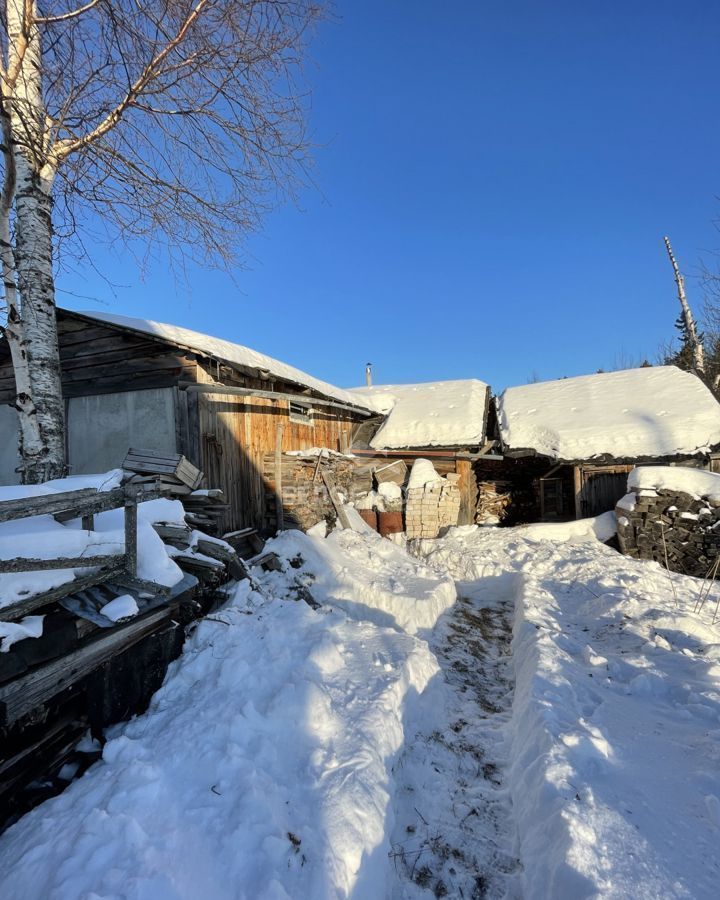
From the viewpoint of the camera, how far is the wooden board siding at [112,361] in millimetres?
8727

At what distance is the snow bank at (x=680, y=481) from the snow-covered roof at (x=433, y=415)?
4818 mm

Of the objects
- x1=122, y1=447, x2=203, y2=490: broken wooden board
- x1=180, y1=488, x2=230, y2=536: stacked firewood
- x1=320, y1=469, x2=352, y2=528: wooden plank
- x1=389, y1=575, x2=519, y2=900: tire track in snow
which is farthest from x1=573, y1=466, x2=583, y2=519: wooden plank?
x1=122, y1=447, x2=203, y2=490: broken wooden board

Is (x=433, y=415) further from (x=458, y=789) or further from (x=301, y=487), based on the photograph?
(x=458, y=789)

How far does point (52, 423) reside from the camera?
17.4 feet

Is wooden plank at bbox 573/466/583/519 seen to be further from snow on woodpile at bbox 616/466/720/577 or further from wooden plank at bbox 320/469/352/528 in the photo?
wooden plank at bbox 320/469/352/528

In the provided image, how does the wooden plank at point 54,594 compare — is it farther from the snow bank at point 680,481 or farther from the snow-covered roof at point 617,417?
the snow-covered roof at point 617,417

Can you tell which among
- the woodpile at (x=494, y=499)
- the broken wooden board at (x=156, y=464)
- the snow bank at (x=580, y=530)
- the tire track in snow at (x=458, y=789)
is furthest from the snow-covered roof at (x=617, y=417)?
the broken wooden board at (x=156, y=464)

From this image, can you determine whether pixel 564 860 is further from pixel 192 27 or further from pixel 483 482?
pixel 483 482

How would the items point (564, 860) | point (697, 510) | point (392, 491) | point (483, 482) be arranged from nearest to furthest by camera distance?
point (564, 860) → point (697, 510) → point (392, 491) → point (483, 482)

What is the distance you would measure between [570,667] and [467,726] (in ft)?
4.26

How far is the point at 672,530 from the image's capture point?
9.53 meters

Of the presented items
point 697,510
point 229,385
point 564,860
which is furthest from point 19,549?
point 697,510

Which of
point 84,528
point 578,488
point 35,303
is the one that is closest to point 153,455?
point 84,528

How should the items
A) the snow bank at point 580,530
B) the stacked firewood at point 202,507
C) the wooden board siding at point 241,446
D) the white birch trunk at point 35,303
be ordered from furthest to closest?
the snow bank at point 580,530
the wooden board siding at point 241,446
the stacked firewood at point 202,507
the white birch trunk at point 35,303
